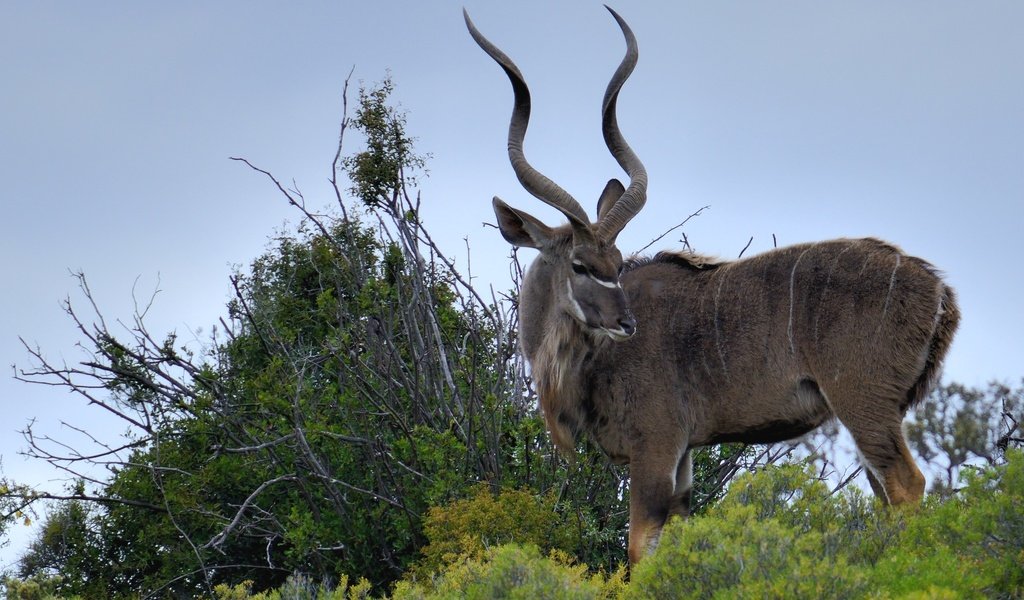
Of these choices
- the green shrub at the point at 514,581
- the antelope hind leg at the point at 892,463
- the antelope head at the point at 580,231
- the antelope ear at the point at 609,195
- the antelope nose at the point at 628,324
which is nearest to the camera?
the green shrub at the point at 514,581

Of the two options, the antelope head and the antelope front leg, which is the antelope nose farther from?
the antelope front leg

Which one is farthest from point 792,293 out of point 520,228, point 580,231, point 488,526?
point 488,526

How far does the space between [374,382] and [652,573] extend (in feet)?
11.5

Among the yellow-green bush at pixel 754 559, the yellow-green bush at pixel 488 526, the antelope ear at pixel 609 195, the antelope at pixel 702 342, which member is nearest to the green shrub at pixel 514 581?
the yellow-green bush at pixel 754 559

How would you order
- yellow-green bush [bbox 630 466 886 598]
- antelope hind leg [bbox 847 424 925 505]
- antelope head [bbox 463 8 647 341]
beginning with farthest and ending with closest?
antelope head [bbox 463 8 647 341]
antelope hind leg [bbox 847 424 925 505]
yellow-green bush [bbox 630 466 886 598]

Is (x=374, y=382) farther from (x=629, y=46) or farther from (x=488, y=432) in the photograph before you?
(x=629, y=46)

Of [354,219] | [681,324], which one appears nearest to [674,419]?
[681,324]

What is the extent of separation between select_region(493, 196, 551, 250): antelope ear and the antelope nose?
2.27 ft

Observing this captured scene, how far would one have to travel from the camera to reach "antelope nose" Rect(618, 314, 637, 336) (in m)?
4.84

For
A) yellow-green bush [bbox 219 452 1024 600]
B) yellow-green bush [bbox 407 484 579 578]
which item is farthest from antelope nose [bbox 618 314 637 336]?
yellow-green bush [bbox 219 452 1024 600]

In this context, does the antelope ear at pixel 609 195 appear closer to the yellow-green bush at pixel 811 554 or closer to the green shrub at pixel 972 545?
the yellow-green bush at pixel 811 554

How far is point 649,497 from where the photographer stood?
189 inches

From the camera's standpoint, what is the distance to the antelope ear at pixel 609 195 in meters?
5.88

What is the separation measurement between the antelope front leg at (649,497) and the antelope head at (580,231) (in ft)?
1.79
